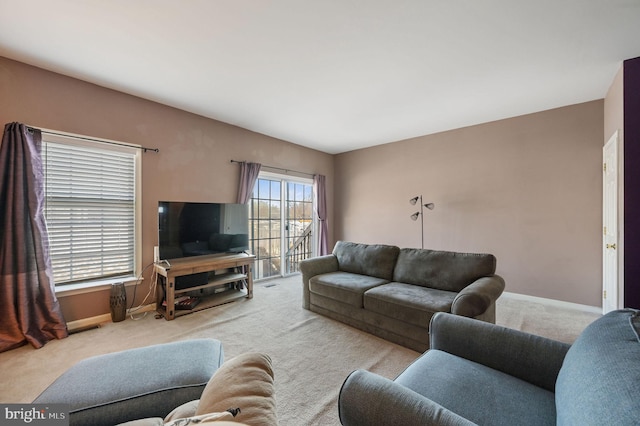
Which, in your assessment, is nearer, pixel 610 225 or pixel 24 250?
pixel 24 250

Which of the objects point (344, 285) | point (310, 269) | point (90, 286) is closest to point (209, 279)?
point (90, 286)

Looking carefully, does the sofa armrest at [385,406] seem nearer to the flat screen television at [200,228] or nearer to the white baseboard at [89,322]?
the flat screen television at [200,228]

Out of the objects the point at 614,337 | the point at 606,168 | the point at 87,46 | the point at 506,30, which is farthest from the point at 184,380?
the point at 606,168

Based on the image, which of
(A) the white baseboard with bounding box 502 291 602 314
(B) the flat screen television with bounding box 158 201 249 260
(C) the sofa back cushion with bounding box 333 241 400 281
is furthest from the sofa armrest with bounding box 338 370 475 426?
(A) the white baseboard with bounding box 502 291 602 314

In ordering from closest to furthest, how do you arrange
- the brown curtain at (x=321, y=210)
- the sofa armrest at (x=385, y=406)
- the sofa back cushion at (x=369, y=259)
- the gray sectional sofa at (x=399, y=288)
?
the sofa armrest at (x=385, y=406), the gray sectional sofa at (x=399, y=288), the sofa back cushion at (x=369, y=259), the brown curtain at (x=321, y=210)

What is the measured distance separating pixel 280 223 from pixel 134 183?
242 centimetres

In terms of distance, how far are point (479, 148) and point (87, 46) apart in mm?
4897

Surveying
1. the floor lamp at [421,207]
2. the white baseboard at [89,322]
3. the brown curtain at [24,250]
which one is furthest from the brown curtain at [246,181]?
the floor lamp at [421,207]

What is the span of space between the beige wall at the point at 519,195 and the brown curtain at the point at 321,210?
4.50 feet

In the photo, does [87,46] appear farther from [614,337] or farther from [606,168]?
[606,168]

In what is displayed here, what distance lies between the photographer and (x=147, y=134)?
3.15 metres

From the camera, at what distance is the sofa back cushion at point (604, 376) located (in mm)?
612

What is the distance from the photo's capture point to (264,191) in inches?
180

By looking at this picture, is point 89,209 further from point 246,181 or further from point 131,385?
point 131,385
